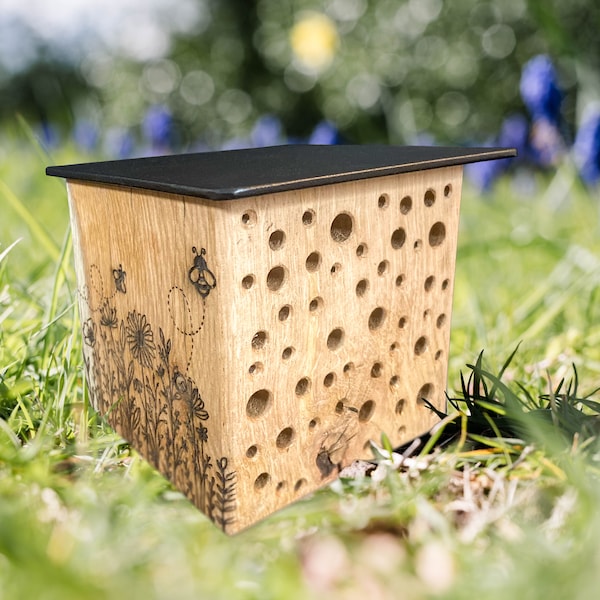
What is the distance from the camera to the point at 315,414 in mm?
807

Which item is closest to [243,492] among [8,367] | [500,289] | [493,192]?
[8,367]

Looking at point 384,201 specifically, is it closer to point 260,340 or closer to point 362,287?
point 362,287

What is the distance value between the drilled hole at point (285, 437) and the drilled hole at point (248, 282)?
0.17 metres

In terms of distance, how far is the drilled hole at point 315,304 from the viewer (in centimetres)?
77

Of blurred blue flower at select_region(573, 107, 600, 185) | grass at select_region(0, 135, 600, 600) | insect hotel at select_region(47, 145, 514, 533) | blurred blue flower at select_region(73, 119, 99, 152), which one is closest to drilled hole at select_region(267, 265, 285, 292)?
insect hotel at select_region(47, 145, 514, 533)

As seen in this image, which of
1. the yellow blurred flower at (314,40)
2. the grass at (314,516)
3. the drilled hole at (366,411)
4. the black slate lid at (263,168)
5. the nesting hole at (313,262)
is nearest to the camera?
the grass at (314,516)

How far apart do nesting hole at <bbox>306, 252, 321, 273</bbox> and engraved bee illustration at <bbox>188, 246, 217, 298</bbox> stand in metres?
0.12

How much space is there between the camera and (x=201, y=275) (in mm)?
698

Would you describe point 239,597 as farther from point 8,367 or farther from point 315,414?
point 8,367

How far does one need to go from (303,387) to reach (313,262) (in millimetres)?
133

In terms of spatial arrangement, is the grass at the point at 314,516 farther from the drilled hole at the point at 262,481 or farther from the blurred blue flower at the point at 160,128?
the blurred blue flower at the point at 160,128

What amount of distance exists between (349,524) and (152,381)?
0.92 feet

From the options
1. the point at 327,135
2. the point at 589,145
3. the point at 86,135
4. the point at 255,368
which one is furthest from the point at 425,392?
the point at 86,135

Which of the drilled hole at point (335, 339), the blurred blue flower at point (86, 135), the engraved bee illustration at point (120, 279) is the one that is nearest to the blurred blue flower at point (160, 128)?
the blurred blue flower at point (86, 135)
